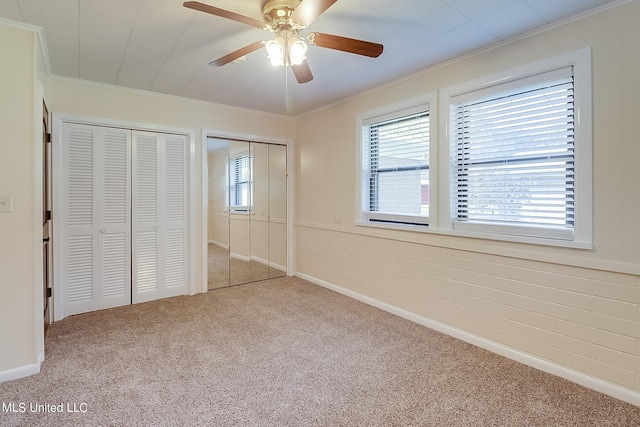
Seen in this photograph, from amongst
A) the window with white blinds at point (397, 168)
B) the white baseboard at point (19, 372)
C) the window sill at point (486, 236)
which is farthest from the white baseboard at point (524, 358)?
the white baseboard at point (19, 372)

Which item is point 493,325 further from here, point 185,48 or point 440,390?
point 185,48

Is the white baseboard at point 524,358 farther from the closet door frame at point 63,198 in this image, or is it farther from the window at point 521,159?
the closet door frame at point 63,198

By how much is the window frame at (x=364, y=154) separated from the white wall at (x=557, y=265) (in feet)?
0.30

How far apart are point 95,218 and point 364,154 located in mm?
3106

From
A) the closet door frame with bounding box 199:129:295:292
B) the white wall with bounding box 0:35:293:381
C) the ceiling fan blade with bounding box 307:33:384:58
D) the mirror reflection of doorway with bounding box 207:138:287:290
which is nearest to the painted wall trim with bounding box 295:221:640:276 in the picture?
the closet door frame with bounding box 199:129:295:292

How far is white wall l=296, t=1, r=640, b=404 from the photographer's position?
80.0 inches

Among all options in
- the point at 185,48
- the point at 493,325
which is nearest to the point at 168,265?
the point at 185,48

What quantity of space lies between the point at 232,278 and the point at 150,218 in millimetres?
1349

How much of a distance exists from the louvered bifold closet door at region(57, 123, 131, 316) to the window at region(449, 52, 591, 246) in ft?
11.7

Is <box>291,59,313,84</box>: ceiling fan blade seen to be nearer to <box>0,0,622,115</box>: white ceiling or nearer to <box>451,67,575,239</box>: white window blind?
<box>0,0,622,115</box>: white ceiling

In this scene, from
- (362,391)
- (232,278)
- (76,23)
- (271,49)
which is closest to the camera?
(271,49)

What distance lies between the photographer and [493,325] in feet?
8.83

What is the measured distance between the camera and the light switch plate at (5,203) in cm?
225

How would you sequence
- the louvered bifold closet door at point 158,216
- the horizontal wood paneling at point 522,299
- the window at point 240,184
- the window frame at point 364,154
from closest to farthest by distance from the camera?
the horizontal wood paneling at point 522,299 → the window frame at point 364,154 → the louvered bifold closet door at point 158,216 → the window at point 240,184
